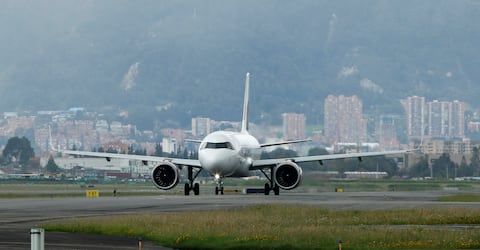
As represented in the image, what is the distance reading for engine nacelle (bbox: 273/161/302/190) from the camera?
82.6 metres

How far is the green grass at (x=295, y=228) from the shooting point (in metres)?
39.0

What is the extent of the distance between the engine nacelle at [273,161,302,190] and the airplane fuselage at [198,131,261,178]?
2.81m

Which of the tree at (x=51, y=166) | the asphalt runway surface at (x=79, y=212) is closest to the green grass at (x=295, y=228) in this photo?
the asphalt runway surface at (x=79, y=212)

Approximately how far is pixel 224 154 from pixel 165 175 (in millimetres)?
4632

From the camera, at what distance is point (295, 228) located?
1730 inches

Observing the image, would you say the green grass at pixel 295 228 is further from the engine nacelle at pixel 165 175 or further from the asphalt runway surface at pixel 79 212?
the engine nacelle at pixel 165 175

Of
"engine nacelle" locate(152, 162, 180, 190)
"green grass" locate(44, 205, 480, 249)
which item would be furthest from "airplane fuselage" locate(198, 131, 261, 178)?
"green grass" locate(44, 205, 480, 249)

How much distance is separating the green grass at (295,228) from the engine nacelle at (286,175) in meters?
25.9

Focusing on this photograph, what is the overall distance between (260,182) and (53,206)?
60779 millimetres

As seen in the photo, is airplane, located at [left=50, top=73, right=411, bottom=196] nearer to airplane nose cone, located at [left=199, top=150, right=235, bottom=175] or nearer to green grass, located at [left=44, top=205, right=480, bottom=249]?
airplane nose cone, located at [left=199, top=150, right=235, bottom=175]

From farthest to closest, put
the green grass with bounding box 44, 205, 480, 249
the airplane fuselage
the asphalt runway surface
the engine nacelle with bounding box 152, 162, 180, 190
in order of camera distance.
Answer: the engine nacelle with bounding box 152, 162, 180, 190 < the airplane fuselage < the green grass with bounding box 44, 205, 480, 249 < the asphalt runway surface

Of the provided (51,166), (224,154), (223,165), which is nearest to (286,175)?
(223,165)

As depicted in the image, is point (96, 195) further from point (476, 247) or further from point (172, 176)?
point (476, 247)

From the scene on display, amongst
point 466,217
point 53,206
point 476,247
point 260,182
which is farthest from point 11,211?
point 260,182
